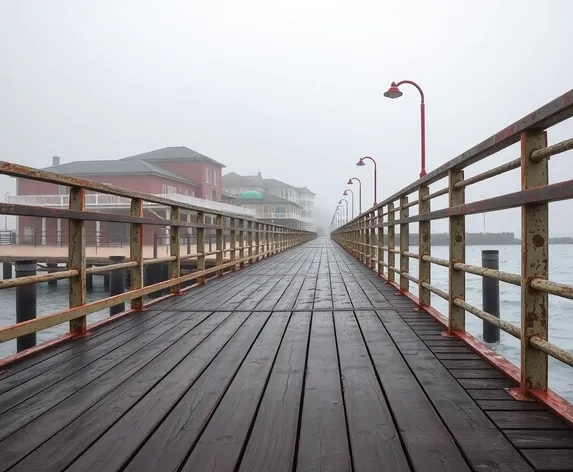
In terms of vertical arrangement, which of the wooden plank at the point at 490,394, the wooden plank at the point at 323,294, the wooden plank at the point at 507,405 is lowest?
the wooden plank at the point at 507,405

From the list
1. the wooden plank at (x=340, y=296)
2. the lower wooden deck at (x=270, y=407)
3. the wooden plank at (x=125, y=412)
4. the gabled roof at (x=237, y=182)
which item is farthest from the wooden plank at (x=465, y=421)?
the gabled roof at (x=237, y=182)

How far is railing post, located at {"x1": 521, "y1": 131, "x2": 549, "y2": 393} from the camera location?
216cm

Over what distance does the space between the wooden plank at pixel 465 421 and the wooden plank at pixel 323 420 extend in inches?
18.9

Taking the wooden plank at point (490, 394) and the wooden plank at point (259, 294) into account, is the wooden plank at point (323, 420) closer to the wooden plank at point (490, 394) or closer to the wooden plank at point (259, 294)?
the wooden plank at point (490, 394)

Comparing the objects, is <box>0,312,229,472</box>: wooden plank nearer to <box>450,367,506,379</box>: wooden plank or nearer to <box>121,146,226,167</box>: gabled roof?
<box>450,367,506,379</box>: wooden plank

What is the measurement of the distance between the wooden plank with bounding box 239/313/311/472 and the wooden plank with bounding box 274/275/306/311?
1.82 metres

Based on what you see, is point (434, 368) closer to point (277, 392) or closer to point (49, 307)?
point (277, 392)

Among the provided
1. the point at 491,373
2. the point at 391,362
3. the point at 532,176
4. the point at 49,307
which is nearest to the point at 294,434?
the point at 391,362

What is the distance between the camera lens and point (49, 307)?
1505 centimetres

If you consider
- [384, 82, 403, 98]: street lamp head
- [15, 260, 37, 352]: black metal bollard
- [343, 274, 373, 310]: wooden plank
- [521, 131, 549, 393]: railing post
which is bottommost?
[15, 260, 37, 352]: black metal bollard

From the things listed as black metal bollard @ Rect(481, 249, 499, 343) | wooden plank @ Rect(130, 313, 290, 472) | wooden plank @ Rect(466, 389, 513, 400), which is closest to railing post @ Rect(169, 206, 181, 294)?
wooden plank @ Rect(130, 313, 290, 472)

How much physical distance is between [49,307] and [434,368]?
15691 mm

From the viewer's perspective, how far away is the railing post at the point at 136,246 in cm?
443

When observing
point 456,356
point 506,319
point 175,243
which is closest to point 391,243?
point 175,243
